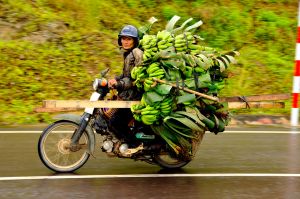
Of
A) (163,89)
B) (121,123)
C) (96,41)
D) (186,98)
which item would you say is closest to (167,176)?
(121,123)

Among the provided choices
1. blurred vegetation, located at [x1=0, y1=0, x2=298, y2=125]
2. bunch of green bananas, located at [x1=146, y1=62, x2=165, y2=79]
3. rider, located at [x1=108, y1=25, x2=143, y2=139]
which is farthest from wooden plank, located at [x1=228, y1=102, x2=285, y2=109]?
blurred vegetation, located at [x1=0, y1=0, x2=298, y2=125]

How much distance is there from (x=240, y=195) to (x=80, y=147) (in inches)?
74.4

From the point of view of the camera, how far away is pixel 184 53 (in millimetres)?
6410

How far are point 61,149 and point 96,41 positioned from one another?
5520mm

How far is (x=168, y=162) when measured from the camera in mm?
6938

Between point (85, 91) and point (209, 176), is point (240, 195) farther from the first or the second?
point (85, 91)

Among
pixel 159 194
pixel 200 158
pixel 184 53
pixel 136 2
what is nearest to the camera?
pixel 159 194

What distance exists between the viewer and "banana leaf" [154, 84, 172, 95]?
6180mm

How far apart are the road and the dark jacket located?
890mm

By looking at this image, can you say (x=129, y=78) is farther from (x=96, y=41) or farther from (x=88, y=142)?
(x=96, y=41)

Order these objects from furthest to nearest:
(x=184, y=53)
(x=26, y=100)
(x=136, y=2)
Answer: (x=136, y=2)
(x=26, y=100)
(x=184, y=53)

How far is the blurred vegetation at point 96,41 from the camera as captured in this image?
1052 cm

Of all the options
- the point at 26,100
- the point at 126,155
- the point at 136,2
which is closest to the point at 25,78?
the point at 26,100

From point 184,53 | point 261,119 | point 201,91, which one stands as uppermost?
point 184,53
